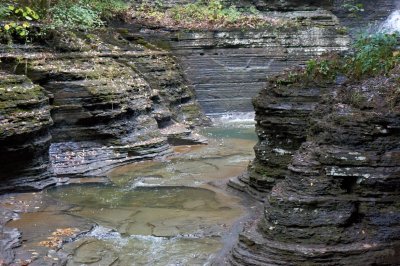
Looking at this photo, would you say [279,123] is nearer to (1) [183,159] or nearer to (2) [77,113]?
(1) [183,159]

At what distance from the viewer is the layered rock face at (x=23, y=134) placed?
8906 mm

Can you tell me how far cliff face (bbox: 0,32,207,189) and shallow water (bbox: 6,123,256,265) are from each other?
27.4 inches

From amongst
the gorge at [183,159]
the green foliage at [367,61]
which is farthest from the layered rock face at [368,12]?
the green foliage at [367,61]

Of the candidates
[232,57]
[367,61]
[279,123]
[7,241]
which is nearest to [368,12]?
[232,57]

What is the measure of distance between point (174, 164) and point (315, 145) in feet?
19.4

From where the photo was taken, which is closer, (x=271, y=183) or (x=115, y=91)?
(x=271, y=183)

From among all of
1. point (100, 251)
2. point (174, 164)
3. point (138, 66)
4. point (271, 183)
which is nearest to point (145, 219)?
point (100, 251)

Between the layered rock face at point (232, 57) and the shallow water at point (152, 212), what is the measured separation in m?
6.78

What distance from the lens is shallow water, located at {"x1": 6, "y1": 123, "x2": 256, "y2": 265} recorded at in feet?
19.8

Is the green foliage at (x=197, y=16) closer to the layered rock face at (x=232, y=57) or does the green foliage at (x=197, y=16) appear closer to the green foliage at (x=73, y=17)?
the layered rock face at (x=232, y=57)

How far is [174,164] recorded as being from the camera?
1105 centimetres

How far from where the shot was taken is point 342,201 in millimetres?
5039

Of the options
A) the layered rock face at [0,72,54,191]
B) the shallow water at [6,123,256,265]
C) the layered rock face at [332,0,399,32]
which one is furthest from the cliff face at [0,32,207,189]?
the layered rock face at [332,0,399,32]

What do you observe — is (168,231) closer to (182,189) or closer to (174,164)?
(182,189)
